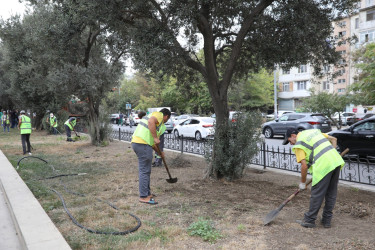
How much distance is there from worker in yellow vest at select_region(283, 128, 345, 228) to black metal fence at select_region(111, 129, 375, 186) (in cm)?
293

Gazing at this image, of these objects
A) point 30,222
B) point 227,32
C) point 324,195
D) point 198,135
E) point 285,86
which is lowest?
point 30,222

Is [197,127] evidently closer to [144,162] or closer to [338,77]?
[144,162]

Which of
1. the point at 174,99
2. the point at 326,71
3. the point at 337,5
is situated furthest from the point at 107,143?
the point at 174,99

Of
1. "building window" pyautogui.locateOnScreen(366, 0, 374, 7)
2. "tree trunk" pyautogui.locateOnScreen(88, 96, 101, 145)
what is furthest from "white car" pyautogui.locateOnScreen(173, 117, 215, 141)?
"building window" pyautogui.locateOnScreen(366, 0, 374, 7)

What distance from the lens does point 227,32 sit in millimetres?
8406

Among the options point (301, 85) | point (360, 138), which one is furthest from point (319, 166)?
point (301, 85)

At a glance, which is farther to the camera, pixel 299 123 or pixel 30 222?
pixel 299 123

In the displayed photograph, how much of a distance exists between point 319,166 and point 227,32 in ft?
17.4

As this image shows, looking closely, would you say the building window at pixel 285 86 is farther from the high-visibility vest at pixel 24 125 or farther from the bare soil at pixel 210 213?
the bare soil at pixel 210 213

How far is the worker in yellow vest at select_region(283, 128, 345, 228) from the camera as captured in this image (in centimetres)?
403

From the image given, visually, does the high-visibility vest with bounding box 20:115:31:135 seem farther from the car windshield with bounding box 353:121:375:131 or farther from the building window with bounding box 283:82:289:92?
the building window with bounding box 283:82:289:92

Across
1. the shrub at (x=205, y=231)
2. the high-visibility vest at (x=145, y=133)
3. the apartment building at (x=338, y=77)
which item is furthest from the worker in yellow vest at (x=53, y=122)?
the apartment building at (x=338, y=77)

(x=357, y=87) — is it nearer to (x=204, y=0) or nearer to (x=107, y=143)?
(x=204, y=0)

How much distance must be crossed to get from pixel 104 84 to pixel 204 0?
345 inches
